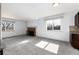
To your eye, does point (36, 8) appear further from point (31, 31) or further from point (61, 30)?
point (31, 31)

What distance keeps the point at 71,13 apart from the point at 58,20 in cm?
123

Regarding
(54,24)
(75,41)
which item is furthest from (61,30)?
(75,41)

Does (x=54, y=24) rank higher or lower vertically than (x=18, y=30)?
higher

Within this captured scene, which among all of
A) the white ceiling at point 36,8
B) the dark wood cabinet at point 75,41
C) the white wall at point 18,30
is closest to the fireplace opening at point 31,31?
the white wall at point 18,30

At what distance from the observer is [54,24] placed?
228 inches

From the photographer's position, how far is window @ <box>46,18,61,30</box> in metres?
5.42

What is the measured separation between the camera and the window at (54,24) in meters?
5.42

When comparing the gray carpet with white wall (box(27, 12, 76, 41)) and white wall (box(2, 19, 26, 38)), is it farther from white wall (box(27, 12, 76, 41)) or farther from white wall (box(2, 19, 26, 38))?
white wall (box(2, 19, 26, 38))

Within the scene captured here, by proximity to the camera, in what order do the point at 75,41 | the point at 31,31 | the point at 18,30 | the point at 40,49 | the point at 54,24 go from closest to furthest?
the point at 40,49
the point at 75,41
the point at 54,24
the point at 18,30
the point at 31,31

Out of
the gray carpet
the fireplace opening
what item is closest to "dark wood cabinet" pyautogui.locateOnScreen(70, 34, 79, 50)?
the gray carpet

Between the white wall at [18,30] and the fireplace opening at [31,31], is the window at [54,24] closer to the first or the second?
the fireplace opening at [31,31]

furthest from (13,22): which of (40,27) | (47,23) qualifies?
(47,23)

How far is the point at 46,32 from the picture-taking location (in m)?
6.31
